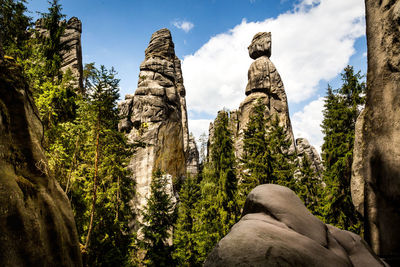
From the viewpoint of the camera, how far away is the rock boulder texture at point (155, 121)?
1129 inches

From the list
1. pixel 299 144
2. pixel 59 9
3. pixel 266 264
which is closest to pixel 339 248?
pixel 266 264

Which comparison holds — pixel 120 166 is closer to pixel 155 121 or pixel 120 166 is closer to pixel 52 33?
pixel 52 33

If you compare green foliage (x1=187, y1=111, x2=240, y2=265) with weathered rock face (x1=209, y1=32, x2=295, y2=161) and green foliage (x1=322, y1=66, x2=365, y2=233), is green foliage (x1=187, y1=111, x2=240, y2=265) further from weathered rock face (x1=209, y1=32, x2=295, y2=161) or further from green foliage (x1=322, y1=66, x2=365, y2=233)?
weathered rock face (x1=209, y1=32, x2=295, y2=161)

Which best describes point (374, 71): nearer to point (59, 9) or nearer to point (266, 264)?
point (266, 264)

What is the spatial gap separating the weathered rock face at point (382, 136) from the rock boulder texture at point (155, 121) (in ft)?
75.6

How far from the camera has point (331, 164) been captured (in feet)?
53.1

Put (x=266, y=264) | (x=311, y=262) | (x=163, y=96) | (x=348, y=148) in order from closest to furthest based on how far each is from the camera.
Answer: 1. (x=266, y=264)
2. (x=311, y=262)
3. (x=348, y=148)
4. (x=163, y=96)

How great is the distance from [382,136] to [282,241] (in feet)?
17.8

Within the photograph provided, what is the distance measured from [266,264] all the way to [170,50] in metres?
37.3

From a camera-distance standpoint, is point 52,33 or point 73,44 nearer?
point 52,33

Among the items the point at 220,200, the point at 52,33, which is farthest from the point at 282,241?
the point at 52,33

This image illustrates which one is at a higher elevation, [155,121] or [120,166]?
[155,121]

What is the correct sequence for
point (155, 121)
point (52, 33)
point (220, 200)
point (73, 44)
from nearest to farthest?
point (220, 200)
point (52, 33)
point (155, 121)
point (73, 44)

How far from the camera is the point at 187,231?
2119 cm
